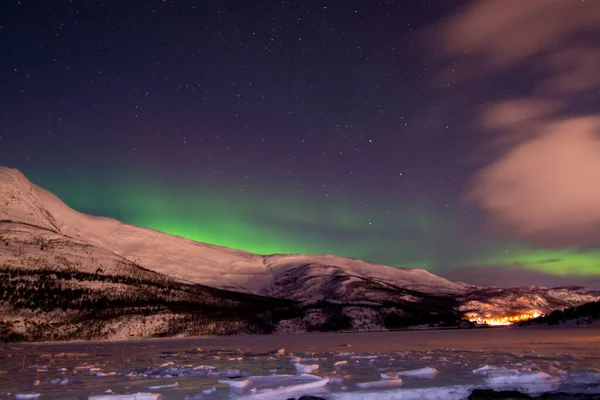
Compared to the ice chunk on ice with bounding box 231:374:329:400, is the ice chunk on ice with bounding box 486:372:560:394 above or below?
above

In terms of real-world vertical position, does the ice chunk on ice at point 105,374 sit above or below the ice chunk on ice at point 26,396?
→ above

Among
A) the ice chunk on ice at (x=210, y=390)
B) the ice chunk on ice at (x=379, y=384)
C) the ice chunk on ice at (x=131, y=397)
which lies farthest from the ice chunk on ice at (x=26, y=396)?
the ice chunk on ice at (x=379, y=384)

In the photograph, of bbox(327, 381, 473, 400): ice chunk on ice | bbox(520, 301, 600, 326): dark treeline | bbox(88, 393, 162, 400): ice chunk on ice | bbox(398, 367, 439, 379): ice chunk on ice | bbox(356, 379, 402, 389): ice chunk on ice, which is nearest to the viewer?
bbox(327, 381, 473, 400): ice chunk on ice

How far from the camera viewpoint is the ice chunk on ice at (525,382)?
2609 centimetres

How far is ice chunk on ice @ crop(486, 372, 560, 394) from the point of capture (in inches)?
1027

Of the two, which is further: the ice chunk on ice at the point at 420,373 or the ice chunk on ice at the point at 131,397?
the ice chunk on ice at the point at 420,373

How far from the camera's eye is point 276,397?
83.7 ft

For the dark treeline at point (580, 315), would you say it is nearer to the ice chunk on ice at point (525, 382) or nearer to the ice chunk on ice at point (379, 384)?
the ice chunk on ice at point (525, 382)

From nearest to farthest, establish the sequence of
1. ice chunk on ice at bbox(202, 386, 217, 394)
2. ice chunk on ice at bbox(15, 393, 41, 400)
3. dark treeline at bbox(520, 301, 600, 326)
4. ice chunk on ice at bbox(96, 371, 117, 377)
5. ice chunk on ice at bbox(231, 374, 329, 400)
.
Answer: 1. ice chunk on ice at bbox(231, 374, 329, 400)
2. ice chunk on ice at bbox(15, 393, 41, 400)
3. ice chunk on ice at bbox(202, 386, 217, 394)
4. ice chunk on ice at bbox(96, 371, 117, 377)
5. dark treeline at bbox(520, 301, 600, 326)

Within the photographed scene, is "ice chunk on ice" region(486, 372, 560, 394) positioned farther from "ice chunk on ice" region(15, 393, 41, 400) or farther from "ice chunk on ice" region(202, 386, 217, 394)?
"ice chunk on ice" region(15, 393, 41, 400)

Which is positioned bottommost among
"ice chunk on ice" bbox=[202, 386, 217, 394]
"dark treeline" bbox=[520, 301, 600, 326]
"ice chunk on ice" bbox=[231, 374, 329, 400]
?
"ice chunk on ice" bbox=[202, 386, 217, 394]

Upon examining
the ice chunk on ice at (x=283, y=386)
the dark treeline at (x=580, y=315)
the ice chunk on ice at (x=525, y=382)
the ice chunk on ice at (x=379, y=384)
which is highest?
the dark treeline at (x=580, y=315)

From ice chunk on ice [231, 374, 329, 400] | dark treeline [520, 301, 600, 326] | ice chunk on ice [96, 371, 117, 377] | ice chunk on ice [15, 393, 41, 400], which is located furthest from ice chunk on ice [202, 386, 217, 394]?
dark treeline [520, 301, 600, 326]

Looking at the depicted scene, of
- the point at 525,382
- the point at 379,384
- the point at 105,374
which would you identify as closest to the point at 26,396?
the point at 105,374
